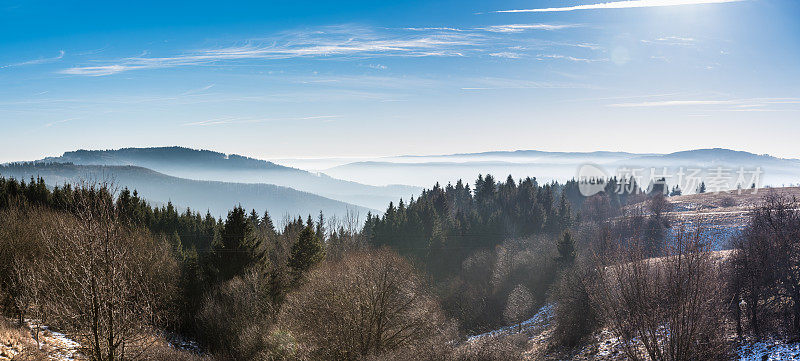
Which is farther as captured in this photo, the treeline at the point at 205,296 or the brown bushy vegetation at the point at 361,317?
the brown bushy vegetation at the point at 361,317

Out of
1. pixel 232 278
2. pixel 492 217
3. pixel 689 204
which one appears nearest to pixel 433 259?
pixel 492 217

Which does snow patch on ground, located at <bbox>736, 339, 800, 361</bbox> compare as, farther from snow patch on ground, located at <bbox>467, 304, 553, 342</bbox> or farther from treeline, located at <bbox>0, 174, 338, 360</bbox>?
treeline, located at <bbox>0, 174, 338, 360</bbox>

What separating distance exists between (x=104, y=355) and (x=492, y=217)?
7842cm

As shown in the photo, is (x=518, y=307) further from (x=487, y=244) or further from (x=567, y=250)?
(x=487, y=244)

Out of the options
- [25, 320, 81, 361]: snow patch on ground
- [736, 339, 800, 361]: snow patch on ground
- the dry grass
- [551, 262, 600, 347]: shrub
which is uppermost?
the dry grass

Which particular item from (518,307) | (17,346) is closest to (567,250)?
(518,307)

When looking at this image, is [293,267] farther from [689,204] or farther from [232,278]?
[689,204]

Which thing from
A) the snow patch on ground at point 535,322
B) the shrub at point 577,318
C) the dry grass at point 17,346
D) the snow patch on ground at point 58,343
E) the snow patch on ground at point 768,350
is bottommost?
the snow patch on ground at point 535,322

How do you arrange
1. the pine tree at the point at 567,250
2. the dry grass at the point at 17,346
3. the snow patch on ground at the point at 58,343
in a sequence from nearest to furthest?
the dry grass at the point at 17,346 → the snow patch on ground at the point at 58,343 → the pine tree at the point at 567,250

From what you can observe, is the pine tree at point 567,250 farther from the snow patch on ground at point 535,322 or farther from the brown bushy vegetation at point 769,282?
the brown bushy vegetation at point 769,282

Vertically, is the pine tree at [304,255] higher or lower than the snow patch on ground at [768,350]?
higher

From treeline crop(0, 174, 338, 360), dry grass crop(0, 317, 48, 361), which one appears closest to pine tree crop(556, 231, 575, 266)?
treeline crop(0, 174, 338, 360)

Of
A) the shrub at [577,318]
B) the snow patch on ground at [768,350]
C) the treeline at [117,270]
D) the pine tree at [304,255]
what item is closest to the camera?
the treeline at [117,270]

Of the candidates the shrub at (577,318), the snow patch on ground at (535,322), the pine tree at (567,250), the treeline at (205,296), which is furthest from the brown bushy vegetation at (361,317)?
the pine tree at (567,250)
